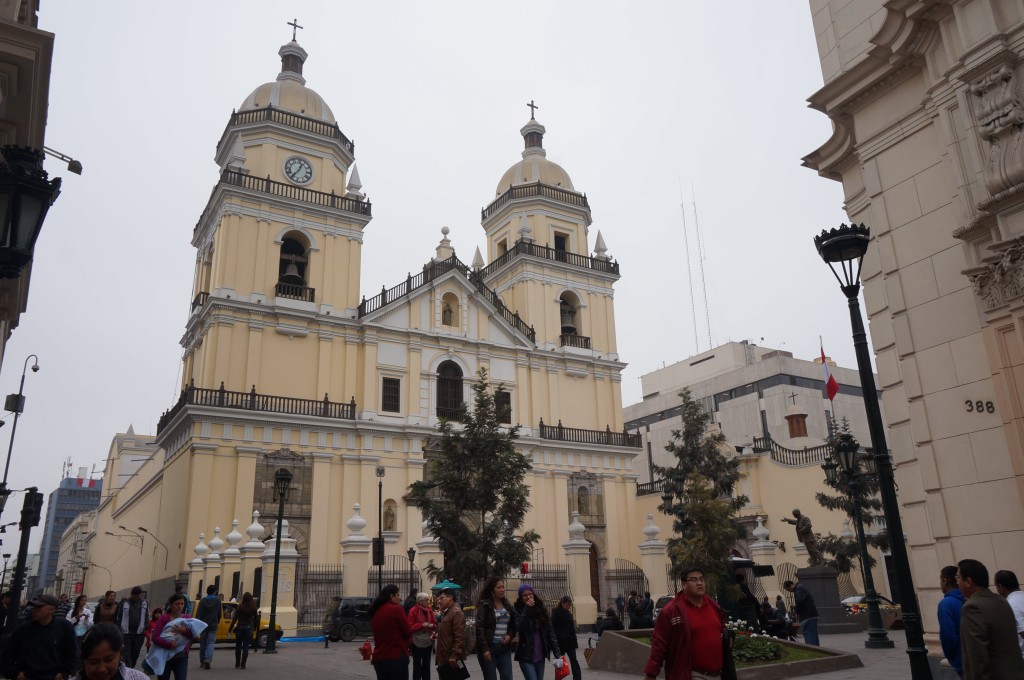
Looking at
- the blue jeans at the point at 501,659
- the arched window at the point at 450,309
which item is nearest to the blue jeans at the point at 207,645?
the blue jeans at the point at 501,659

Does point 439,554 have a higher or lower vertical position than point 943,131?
lower

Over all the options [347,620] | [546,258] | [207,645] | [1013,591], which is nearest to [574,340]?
[546,258]

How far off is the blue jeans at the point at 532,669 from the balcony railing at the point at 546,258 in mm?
28026

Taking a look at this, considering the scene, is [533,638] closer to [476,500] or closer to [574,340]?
[476,500]

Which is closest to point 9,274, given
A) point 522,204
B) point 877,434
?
point 877,434

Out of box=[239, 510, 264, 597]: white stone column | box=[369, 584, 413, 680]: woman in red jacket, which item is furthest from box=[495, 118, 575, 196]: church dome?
box=[369, 584, 413, 680]: woman in red jacket

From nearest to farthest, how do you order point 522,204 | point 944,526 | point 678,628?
point 678,628 < point 944,526 < point 522,204

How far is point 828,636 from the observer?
59.8 feet

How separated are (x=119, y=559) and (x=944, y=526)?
45.5 meters

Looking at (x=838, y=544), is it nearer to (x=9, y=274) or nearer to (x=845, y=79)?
(x=845, y=79)

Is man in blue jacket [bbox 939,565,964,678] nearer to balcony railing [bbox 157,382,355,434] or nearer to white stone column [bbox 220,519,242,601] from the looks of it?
white stone column [bbox 220,519,242,601]

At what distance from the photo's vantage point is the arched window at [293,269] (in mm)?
29922

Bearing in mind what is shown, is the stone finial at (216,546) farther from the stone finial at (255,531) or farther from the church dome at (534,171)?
the church dome at (534,171)

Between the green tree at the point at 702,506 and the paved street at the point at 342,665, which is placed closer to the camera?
the paved street at the point at 342,665
